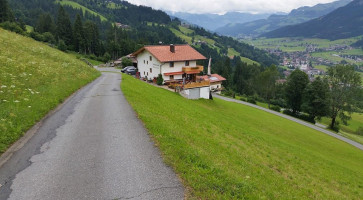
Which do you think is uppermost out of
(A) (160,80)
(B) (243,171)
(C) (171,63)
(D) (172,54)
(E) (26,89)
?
(D) (172,54)

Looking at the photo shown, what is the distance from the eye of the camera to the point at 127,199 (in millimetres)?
7879

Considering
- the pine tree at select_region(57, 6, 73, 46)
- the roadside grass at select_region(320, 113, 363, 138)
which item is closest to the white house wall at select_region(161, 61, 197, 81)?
the roadside grass at select_region(320, 113, 363, 138)

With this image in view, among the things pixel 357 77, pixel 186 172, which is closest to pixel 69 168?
pixel 186 172

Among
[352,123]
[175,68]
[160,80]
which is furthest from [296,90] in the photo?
[160,80]

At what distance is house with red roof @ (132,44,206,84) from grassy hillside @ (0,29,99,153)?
22.0 meters

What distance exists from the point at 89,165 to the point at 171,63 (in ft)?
142

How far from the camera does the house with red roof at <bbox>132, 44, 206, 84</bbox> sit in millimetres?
51688

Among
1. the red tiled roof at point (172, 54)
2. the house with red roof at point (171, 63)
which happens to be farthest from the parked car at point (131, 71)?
the red tiled roof at point (172, 54)

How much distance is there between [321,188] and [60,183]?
14052 mm

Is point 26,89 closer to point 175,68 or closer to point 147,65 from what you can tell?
point 175,68

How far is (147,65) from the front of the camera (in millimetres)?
56625

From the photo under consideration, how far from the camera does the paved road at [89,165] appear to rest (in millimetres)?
8297

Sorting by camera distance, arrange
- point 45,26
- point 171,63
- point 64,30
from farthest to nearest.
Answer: point 45,26
point 64,30
point 171,63

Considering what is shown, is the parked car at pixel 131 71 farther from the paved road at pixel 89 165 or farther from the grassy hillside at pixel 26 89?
the paved road at pixel 89 165
